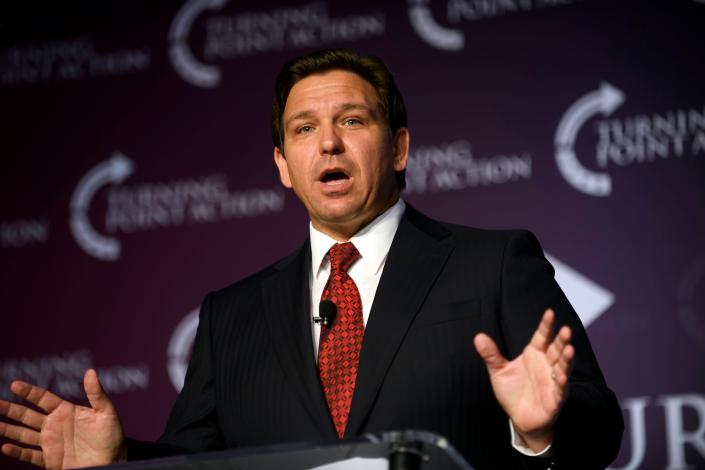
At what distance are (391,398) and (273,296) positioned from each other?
461 millimetres

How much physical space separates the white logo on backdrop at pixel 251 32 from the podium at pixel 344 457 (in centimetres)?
257

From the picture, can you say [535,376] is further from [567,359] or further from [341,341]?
[341,341]

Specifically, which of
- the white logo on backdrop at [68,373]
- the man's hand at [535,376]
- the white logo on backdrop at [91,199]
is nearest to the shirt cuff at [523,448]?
the man's hand at [535,376]

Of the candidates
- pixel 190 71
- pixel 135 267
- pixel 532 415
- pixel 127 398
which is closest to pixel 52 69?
pixel 190 71

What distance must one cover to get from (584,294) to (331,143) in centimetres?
120

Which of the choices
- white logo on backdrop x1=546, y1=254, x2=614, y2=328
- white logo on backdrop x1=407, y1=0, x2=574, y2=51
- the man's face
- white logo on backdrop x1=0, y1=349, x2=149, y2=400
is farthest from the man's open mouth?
white logo on backdrop x1=0, y1=349, x2=149, y2=400

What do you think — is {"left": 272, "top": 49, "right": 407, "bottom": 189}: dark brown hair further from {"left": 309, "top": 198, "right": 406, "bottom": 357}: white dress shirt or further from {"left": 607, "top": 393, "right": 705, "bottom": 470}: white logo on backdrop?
{"left": 607, "top": 393, "right": 705, "bottom": 470}: white logo on backdrop

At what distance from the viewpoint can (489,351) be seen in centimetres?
173

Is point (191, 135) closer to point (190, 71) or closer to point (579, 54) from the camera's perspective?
point (190, 71)

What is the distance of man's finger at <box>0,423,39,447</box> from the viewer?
1997 mm

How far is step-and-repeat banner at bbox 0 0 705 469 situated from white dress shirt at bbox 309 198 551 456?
3.41 ft

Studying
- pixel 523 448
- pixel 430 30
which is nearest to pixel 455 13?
pixel 430 30

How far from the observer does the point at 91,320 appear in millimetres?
4035

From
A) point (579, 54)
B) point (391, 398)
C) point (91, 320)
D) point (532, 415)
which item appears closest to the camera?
point (532, 415)
